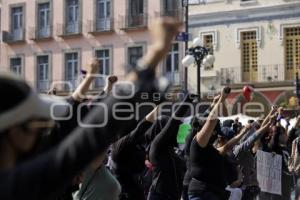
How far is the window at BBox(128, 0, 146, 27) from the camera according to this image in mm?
35688

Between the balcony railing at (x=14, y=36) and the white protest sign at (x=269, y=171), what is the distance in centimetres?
2981

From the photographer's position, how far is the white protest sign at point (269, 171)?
11188 mm

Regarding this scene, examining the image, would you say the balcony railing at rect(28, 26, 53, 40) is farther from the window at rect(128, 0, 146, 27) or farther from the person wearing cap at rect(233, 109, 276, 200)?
the person wearing cap at rect(233, 109, 276, 200)

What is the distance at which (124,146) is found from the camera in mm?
7258

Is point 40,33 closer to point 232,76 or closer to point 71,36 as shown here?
point 71,36

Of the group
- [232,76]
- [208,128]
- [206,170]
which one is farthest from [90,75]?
[232,76]

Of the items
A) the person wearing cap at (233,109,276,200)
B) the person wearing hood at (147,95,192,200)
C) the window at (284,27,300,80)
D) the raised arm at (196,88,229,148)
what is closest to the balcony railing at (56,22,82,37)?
the window at (284,27,300,80)

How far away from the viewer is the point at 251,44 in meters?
32.2

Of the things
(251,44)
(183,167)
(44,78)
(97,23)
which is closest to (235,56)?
(251,44)

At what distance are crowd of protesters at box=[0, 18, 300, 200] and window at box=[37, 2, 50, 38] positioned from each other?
27.1 m

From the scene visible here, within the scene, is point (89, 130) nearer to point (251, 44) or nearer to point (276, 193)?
point (276, 193)

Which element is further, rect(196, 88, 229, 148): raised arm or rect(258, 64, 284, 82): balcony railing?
rect(258, 64, 284, 82): balcony railing

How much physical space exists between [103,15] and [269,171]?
87.7 ft

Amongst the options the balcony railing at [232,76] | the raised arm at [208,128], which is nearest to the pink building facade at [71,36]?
the balcony railing at [232,76]
